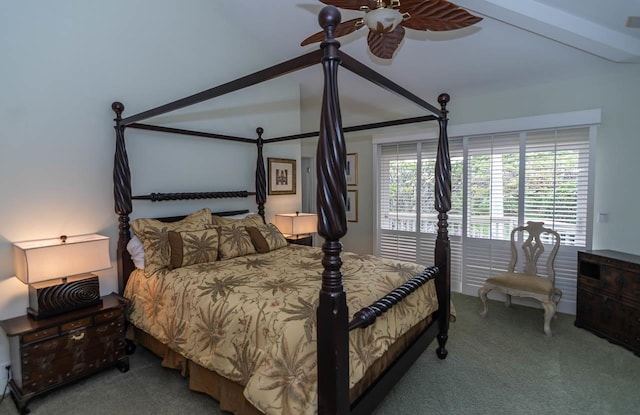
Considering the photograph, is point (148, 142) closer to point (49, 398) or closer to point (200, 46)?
point (200, 46)

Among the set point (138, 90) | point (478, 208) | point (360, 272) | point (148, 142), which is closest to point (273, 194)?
point (148, 142)

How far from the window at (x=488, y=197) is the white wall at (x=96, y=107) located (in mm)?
2316

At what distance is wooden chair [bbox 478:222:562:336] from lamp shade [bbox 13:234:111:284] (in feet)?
12.1

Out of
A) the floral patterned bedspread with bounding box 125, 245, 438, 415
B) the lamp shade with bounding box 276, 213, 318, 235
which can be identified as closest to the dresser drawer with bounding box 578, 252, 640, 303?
the floral patterned bedspread with bounding box 125, 245, 438, 415

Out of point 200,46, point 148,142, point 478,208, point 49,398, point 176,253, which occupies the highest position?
point 200,46

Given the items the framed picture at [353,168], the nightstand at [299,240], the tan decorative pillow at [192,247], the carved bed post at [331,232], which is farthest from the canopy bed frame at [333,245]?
the framed picture at [353,168]

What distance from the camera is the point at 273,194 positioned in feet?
14.6

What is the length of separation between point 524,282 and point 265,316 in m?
2.88

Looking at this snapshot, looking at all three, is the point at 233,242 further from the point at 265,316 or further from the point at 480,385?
the point at 480,385

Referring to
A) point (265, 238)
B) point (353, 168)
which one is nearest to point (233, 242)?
point (265, 238)

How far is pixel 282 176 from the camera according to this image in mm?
4574

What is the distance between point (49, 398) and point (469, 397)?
290cm

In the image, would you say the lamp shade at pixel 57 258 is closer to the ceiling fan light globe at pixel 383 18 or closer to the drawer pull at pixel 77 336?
the drawer pull at pixel 77 336

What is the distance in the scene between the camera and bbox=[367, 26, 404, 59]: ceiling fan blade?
2.35m
